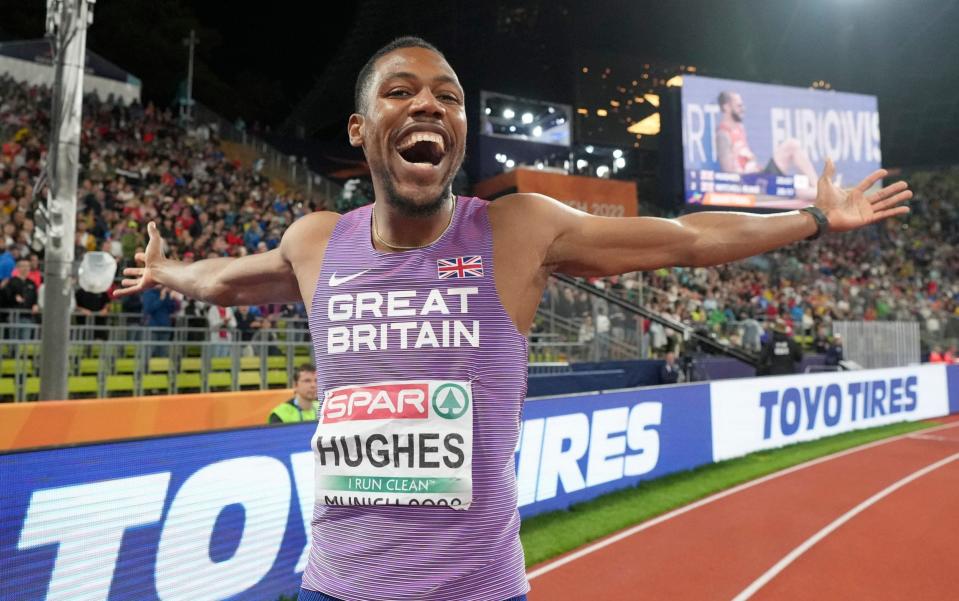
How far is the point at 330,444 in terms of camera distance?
5.36 feet

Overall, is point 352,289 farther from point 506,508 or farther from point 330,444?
point 506,508

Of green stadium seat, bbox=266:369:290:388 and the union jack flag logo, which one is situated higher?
the union jack flag logo

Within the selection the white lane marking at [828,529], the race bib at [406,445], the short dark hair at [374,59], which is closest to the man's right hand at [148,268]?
the short dark hair at [374,59]

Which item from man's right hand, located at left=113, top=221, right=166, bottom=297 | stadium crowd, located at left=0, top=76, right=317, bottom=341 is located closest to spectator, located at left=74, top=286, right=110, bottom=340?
stadium crowd, located at left=0, top=76, right=317, bottom=341

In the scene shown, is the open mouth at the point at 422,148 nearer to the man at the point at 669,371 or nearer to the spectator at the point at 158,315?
the spectator at the point at 158,315

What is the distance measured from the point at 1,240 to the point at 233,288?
10.1 metres

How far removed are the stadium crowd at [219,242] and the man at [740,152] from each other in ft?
11.9

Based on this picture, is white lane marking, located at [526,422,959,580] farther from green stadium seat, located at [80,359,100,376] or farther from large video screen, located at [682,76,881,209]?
large video screen, located at [682,76,881,209]

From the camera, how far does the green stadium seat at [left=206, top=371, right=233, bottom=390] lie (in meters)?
9.41

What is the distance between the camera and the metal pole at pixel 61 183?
6.65m

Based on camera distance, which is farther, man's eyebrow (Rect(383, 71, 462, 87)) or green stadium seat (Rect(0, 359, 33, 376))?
green stadium seat (Rect(0, 359, 33, 376))

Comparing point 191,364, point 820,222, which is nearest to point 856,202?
point 820,222

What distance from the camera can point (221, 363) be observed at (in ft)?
31.3

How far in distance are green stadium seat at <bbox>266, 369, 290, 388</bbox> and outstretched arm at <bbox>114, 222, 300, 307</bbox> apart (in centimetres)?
781
